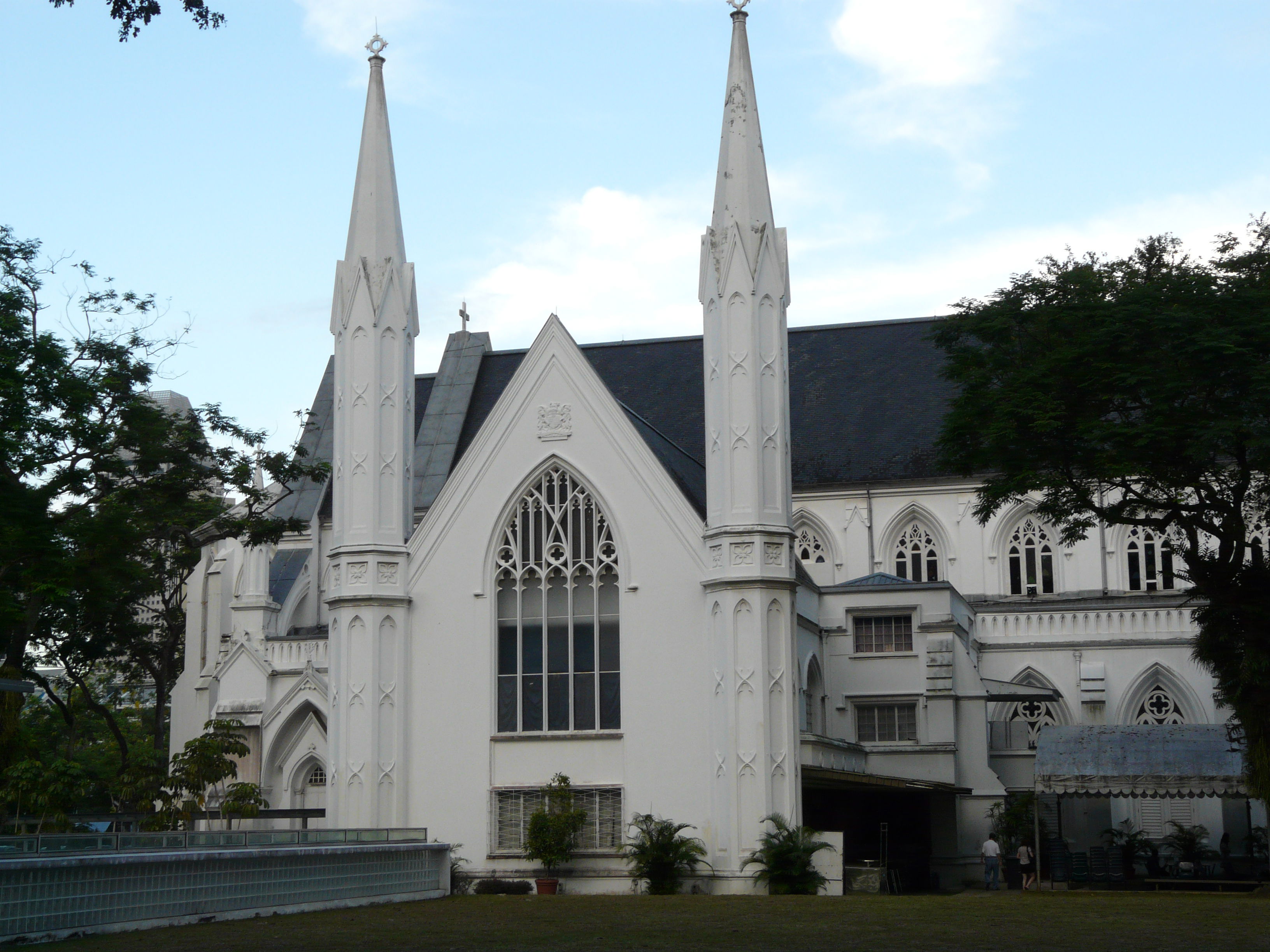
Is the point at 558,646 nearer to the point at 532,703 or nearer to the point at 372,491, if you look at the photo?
the point at 532,703

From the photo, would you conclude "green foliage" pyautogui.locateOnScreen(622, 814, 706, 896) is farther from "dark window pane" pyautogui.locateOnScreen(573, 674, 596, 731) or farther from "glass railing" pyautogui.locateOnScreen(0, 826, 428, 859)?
"glass railing" pyautogui.locateOnScreen(0, 826, 428, 859)

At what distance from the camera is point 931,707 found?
125 ft

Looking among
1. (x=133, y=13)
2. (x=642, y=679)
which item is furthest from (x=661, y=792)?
(x=133, y=13)

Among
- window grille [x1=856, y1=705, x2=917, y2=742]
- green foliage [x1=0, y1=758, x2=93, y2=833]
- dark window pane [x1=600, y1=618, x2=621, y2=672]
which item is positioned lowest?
green foliage [x1=0, y1=758, x2=93, y2=833]

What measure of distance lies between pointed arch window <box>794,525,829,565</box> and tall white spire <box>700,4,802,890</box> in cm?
1802

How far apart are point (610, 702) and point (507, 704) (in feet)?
7.01

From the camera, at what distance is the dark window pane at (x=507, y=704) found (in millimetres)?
31328

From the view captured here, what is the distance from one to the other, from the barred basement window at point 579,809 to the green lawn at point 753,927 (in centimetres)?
414

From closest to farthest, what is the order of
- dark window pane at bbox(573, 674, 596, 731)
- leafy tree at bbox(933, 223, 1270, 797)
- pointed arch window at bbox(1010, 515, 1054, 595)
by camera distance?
leafy tree at bbox(933, 223, 1270, 797), dark window pane at bbox(573, 674, 596, 731), pointed arch window at bbox(1010, 515, 1054, 595)

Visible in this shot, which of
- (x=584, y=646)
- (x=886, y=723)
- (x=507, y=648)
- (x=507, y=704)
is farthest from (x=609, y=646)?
(x=886, y=723)

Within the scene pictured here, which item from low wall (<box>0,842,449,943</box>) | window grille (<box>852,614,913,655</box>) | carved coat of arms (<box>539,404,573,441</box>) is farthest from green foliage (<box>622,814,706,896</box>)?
window grille (<box>852,614,913,655</box>)

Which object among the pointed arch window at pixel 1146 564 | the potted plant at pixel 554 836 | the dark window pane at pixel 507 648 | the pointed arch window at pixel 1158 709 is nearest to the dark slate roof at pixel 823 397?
the pointed arch window at pixel 1146 564

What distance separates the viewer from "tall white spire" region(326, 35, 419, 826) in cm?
3112

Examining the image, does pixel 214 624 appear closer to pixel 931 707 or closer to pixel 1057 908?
pixel 931 707
